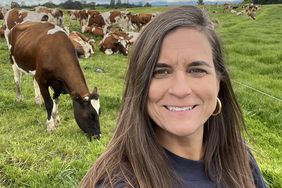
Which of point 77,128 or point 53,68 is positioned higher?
point 53,68

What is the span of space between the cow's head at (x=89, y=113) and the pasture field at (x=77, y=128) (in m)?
0.17

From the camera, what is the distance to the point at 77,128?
7.74m

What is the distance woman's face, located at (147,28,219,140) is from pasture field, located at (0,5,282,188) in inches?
15.1

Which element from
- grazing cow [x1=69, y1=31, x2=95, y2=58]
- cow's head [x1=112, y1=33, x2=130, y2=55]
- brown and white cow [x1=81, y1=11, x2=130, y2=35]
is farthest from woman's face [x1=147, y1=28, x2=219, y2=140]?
brown and white cow [x1=81, y1=11, x2=130, y2=35]

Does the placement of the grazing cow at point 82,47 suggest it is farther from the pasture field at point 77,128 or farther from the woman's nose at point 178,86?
the woman's nose at point 178,86

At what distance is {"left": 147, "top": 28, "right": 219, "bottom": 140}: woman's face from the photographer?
2203 millimetres

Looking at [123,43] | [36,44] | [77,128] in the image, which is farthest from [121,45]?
[77,128]

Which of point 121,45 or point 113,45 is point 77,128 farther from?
point 121,45

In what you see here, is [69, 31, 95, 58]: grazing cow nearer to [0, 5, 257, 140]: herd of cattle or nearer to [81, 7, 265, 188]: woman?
[0, 5, 257, 140]: herd of cattle

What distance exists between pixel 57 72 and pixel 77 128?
39.5 inches

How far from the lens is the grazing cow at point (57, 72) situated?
290 inches

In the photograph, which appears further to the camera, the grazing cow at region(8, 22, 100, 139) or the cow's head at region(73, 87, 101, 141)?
the grazing cow at region(8, 22, 100, 139)

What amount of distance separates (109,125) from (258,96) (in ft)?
13.0

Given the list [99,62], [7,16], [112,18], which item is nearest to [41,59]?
[99,62]
